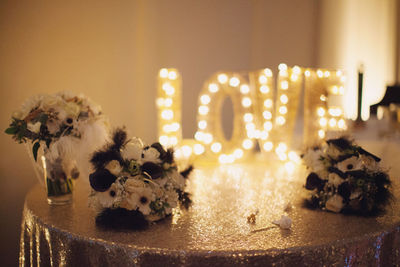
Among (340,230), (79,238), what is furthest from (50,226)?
(340,230)

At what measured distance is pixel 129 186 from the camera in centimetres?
127

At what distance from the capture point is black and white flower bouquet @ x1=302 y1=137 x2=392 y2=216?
143 cm

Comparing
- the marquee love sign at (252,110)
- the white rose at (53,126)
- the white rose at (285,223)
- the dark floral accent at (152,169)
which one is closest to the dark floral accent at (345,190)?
the white rose at (285,223)

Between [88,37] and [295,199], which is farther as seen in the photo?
[88,37]

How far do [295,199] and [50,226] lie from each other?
36.4 inches

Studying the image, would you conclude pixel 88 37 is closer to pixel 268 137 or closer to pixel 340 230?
pixel 268 137

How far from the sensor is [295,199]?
1.65 m

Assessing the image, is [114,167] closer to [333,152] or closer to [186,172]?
[186,172]

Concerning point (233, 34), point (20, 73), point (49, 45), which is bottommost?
point (20, 73)

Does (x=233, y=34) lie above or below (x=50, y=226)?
above

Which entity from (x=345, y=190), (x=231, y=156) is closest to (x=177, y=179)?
(x=345, y=190)

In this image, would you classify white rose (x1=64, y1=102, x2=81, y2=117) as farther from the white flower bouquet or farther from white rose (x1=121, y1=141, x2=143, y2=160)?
white rose (x1=121, y1=141, x2=143, y2=160)

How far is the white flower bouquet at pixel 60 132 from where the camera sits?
146 cm

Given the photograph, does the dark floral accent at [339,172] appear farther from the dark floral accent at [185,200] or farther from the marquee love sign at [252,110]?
the marquee love sign at [252,110]
